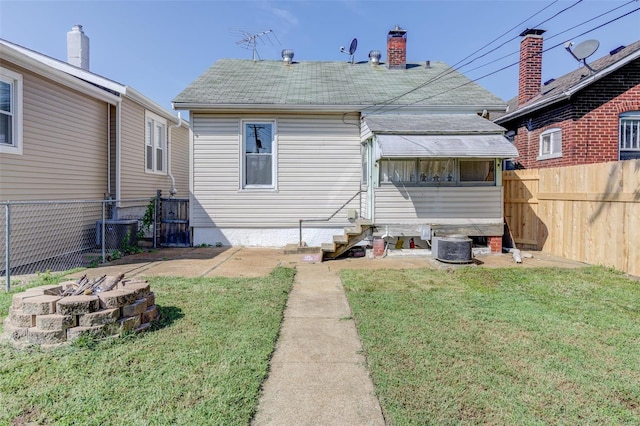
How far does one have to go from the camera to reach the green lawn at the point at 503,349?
8.26 ft

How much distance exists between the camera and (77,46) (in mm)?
11219

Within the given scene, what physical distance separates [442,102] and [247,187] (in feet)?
18.0

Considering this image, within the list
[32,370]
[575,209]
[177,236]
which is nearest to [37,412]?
[32,370]

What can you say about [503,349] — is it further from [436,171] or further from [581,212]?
[436,171]

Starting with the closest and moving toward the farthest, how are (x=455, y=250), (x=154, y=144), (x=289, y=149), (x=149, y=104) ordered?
(x=455, y=250)
(x=289, y=149)
(x=149, y=104)
(x=154, y=144)

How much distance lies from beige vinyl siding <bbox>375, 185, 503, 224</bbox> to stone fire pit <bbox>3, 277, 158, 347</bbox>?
19.0 feet

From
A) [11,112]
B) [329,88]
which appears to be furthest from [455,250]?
[11,112]

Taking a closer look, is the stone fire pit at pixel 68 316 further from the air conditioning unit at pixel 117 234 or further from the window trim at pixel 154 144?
the window trim at pixel 154 144

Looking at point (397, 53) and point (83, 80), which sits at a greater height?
point (397, 53)

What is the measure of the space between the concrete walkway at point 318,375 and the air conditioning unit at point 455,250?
11.2 ft

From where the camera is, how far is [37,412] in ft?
8.02

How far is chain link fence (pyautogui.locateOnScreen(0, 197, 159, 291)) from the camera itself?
696 centimetres

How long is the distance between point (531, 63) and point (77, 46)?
580 inches

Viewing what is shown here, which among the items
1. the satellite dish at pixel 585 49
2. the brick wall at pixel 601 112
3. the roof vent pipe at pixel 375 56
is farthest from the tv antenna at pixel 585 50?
the roof vent pipe at pixel 375 56
